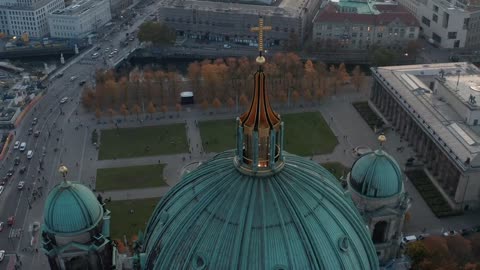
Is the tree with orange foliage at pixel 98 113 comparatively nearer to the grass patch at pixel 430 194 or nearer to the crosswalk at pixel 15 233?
the crosswalk at pixel 15 233

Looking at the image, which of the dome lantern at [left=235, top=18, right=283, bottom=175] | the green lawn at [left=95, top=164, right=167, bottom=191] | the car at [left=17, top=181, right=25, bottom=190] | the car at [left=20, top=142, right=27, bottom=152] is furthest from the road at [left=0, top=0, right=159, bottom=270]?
the dome lantern at [left=235, top=18, right=283, bottom=175]

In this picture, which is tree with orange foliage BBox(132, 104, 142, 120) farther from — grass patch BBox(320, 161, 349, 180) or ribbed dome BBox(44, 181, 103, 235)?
ribbed dome BBox(44, 181, 103, 235)

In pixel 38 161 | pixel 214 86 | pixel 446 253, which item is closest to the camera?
pixel 446 253

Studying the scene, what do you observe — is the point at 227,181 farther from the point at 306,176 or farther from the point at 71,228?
the point at 71,228

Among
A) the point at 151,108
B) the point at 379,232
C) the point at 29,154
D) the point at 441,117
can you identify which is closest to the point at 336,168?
the point at 441,117

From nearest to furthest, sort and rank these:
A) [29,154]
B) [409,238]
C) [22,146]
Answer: [409,238] < [29,154] < [22,146]

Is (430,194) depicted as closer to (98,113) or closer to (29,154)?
(98,113)

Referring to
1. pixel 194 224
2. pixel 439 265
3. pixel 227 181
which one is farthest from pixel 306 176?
pixel 439 265
